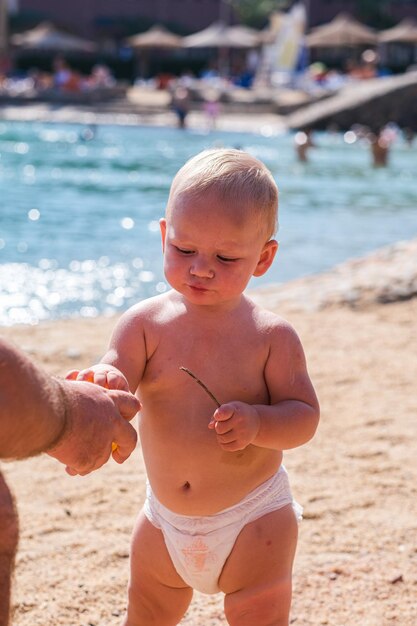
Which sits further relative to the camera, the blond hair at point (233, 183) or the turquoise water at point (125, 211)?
the turquoise water at point (125, 211)

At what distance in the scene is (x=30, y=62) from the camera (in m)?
47.7

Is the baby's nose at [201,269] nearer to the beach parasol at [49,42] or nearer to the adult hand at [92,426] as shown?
the adult hand at [92,426]

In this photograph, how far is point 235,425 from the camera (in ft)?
6.43

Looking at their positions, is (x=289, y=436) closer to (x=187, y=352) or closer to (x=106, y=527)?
(x=187, y=352)

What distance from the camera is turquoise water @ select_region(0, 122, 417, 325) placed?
31.3 ft

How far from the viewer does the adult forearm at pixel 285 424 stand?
204cm

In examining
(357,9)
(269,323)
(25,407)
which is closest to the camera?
(25,407)

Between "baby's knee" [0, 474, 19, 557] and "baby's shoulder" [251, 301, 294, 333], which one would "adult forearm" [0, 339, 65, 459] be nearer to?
"baby's knee" [0, 474, 19, 557]

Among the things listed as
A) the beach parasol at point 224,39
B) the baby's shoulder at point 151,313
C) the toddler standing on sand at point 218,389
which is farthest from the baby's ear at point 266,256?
the beach parasol at point 224,39

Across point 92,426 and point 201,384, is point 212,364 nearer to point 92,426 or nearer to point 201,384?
point 201,384

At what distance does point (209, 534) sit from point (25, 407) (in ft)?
2.54

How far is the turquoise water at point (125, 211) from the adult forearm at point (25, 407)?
6476mm

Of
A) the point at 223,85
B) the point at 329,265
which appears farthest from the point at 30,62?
the point at 329,265

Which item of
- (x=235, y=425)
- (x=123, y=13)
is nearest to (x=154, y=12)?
(x=123, y=13)
